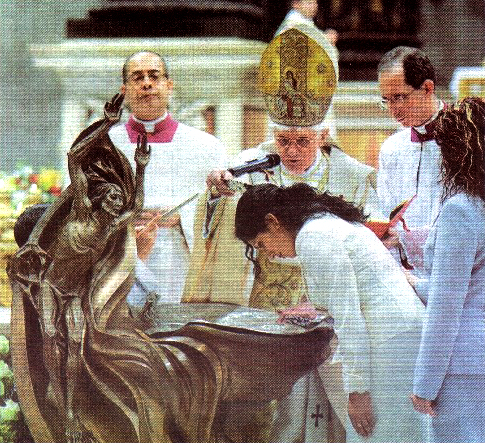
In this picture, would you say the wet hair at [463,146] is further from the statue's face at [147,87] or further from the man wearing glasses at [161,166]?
the statue's face at [147,87]

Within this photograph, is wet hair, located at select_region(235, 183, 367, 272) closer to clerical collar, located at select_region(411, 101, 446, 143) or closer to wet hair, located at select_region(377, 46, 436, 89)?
clerical collar, located at select_region(411, 101, 446, 143)

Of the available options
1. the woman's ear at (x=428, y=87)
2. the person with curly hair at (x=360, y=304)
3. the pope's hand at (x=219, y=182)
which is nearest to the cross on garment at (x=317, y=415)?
the person with curly hair at (x=360, y=304)

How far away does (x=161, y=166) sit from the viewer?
475 centimetres

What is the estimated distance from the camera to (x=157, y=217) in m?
4.75

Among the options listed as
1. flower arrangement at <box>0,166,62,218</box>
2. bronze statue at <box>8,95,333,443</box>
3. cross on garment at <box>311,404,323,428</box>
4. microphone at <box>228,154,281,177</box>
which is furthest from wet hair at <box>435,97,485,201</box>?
flower arrangement at <box>0,166,62,218</box>

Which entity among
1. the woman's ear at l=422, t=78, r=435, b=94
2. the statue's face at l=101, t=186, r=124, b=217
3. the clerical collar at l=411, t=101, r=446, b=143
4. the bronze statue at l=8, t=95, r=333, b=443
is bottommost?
the bronze statue at l=8, t=95, r=333, b=443

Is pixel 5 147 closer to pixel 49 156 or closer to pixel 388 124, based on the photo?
pixel 49 156

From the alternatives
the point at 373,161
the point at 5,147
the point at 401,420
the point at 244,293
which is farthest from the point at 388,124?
the point at 5,147

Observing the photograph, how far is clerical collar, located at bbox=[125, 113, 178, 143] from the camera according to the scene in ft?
15.6

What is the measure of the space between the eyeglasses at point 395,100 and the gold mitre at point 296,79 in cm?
23

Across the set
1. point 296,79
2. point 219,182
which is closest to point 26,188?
point 219,182

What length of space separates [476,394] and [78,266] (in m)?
1.78

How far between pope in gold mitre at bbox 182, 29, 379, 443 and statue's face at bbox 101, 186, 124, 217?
349 mm

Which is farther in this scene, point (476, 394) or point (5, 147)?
point (5, 147)
